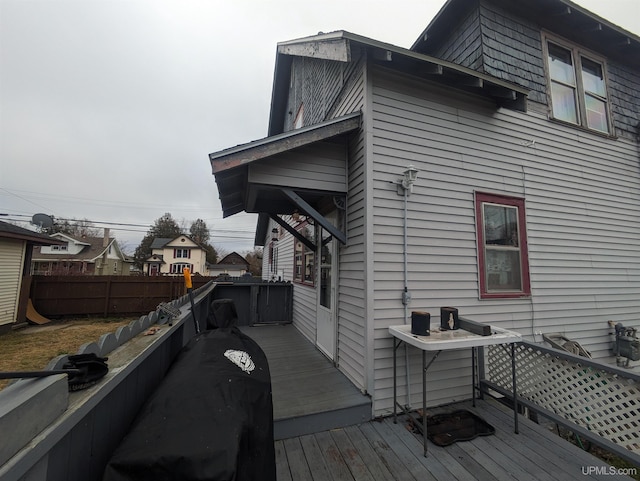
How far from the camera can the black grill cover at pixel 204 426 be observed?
36.7 inches

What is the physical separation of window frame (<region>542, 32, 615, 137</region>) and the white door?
4.23 m

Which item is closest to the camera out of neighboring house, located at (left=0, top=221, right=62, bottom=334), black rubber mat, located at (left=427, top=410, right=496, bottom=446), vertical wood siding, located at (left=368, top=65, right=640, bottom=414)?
black rubber mat, located at (left=427, top=410, right=496, bottom=446)

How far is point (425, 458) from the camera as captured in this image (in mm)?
2264

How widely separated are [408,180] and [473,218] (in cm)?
119

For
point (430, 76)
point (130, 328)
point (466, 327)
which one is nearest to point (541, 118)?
point (430, 76)

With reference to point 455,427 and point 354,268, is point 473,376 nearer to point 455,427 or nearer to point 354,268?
point 455,427

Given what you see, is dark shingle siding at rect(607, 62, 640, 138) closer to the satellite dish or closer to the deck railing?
the deck railing

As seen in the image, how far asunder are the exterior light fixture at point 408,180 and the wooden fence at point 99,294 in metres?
11.2

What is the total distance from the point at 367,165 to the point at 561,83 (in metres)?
4.32

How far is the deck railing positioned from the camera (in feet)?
7.19

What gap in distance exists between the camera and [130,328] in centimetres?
171

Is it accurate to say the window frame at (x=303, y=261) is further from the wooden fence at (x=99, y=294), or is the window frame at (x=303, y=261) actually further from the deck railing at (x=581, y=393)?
the wooden fence at (x=99, y=294)

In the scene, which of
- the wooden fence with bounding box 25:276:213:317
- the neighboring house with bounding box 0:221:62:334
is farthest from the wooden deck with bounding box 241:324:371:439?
the neighboring house with bounding box 0:221:62:334

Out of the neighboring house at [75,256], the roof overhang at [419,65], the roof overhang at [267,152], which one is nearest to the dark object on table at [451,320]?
the roof overhang at [267,152]
